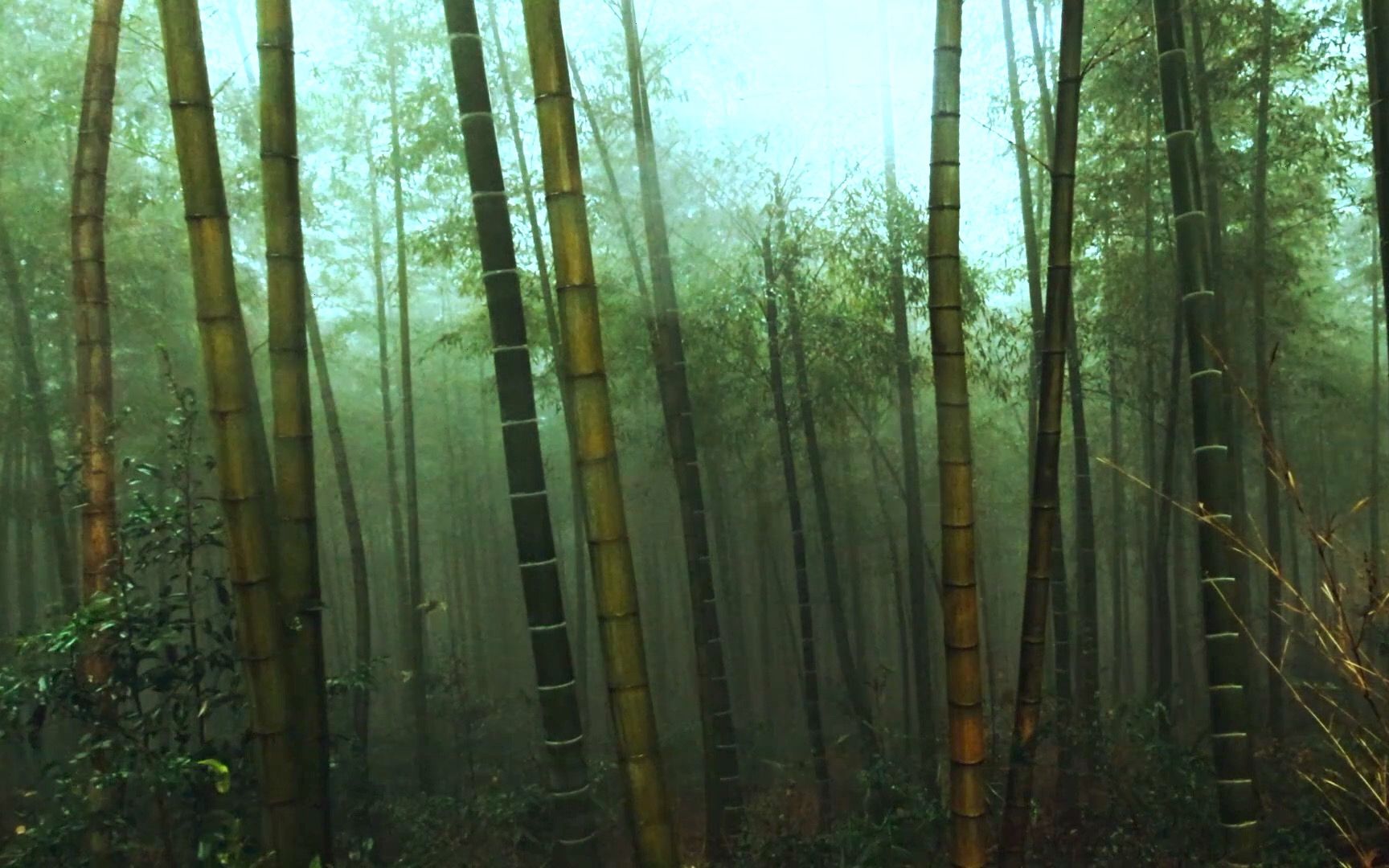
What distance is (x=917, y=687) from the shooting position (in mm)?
7141

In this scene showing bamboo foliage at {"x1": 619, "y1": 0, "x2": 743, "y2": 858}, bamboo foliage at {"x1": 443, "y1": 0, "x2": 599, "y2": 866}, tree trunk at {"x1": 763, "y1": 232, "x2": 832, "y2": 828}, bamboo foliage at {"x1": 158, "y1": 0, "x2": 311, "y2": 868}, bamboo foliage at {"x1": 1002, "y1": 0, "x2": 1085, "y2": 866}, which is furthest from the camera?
tree trunk at {"x1": 763, "y1": 232, "x2": 832, "y2": 828}

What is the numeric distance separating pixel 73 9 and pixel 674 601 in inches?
361

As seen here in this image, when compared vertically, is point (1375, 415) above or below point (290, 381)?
below

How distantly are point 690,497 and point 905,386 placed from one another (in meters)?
2.03

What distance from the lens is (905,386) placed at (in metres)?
6.50

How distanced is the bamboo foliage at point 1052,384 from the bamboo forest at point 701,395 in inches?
0.7

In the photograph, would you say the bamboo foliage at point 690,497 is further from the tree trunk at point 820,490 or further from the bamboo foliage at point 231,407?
the bamboo foliage at point 231,407

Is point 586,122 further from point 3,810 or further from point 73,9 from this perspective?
point 3,810

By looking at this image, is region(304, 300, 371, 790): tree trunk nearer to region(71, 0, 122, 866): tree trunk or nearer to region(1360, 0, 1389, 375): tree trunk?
region(71, 0, 122, 866): tree trunk

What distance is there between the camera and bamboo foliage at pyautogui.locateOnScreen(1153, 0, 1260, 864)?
305 centimetres

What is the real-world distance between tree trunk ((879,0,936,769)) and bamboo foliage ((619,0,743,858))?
59.3 inches

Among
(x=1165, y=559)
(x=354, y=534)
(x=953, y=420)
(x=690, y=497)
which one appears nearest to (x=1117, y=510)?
(x=1165, y=559)

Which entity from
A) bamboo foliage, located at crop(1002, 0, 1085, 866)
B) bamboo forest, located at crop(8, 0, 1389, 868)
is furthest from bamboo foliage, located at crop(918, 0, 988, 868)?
bamboo foliage, located at crop(1002, 0, 1085, 866)

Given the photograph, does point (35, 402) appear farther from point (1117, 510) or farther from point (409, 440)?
point (1117, 510)
